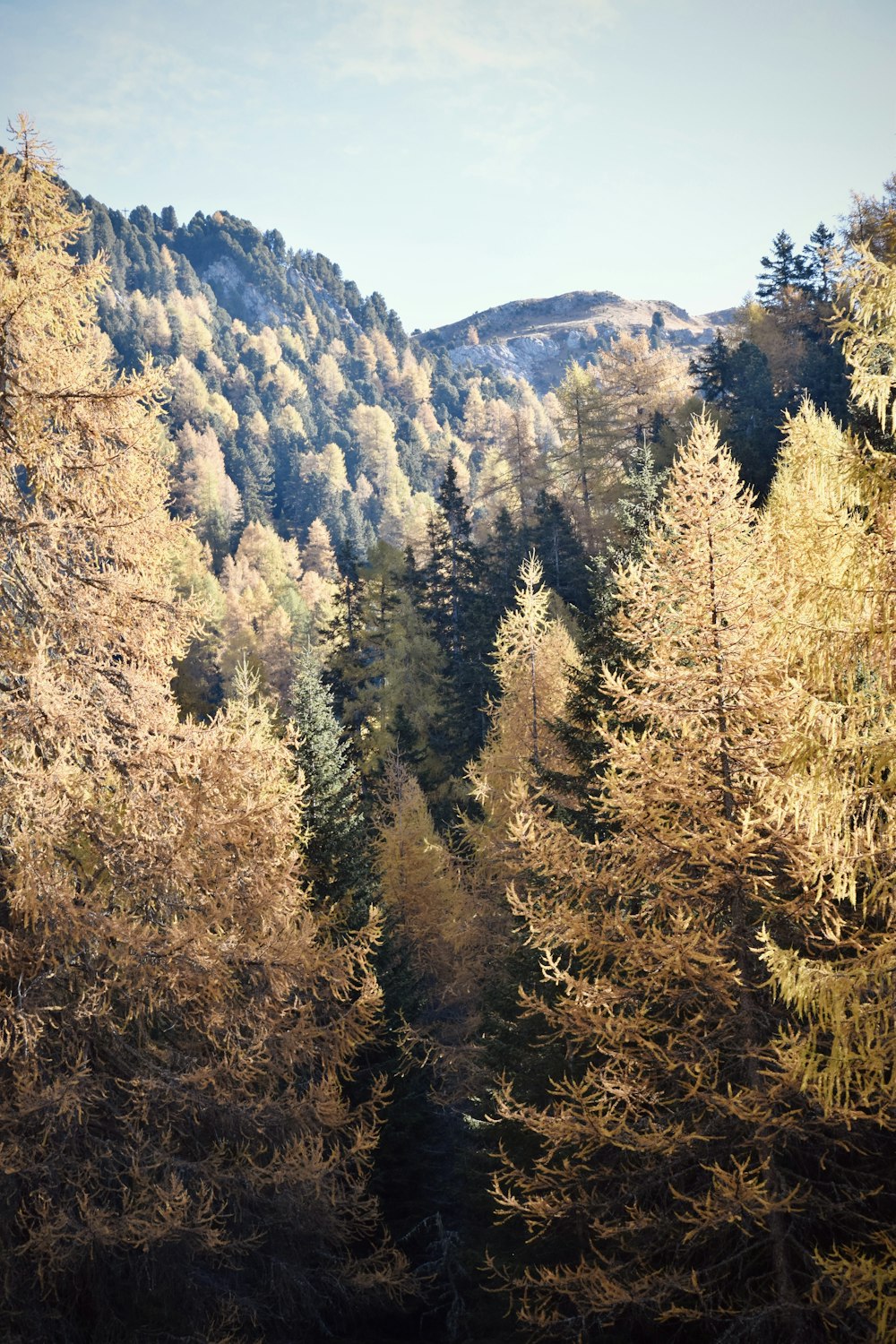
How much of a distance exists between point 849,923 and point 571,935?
2.43m

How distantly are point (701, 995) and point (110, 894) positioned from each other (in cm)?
573

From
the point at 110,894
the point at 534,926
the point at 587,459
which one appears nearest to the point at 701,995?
the point at 534,926

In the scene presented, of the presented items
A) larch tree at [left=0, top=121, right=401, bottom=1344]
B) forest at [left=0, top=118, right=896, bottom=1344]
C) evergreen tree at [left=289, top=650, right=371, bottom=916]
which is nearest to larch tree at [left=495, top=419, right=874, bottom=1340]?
forest at [left=0, top=118, right=896, bottom=1344]

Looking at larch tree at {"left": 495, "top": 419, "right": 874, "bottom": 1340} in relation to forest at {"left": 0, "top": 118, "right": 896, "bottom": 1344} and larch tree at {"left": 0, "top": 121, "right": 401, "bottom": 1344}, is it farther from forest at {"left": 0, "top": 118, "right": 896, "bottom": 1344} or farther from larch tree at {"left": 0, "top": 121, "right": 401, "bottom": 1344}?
larch tree at {"left": 0, "top": 121, "right": 401, "bottom": 1344}

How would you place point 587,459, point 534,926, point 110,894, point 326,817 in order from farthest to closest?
point 587,459 → point 326,817 → point 110,894 → point 534,926

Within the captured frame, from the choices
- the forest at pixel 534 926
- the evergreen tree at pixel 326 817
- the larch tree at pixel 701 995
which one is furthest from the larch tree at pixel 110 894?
the evergreen tree at pixel 326 817

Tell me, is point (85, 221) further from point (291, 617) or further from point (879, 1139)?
point (291, 617)

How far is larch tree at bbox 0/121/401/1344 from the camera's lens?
8.05 metres

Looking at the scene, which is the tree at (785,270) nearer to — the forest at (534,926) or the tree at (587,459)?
the tree at (587,459)

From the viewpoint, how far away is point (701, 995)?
27.7 ft

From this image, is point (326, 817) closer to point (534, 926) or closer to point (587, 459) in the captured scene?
point (534, 926)

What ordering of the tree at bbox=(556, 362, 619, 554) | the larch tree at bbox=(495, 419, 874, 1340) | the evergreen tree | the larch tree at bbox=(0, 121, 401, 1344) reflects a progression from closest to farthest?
the larch tree at bbox=(495, 419, 874, 1340) < the larch tree at bbox=(0, 121, 401, 1344) < the evergreen tree < the tree at bbox=(556, 362, 619, 554)

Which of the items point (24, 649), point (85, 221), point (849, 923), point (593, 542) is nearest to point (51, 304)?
point (85, 221)

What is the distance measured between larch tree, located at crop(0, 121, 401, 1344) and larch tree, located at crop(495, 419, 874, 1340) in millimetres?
2896
